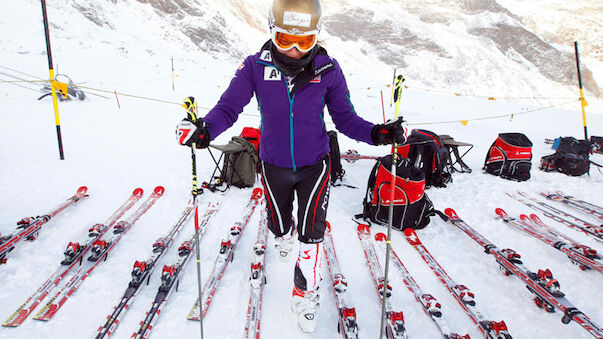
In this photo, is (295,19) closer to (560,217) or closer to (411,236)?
(411,236)

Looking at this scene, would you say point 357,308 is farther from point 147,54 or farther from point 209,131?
point 147,54

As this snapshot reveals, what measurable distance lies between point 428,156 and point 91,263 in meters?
5.34

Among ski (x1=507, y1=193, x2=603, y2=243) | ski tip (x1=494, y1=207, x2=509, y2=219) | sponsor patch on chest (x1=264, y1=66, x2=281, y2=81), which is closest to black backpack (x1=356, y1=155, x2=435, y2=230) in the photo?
ski tip (x1=494, y1=207, x2=509, y2=219)

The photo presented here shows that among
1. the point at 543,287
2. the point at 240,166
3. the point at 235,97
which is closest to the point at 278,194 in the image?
the point at 235,97

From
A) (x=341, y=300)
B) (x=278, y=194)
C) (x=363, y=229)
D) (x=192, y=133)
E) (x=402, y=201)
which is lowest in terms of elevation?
(x=341, y=300)

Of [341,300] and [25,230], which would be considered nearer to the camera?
[341,300]

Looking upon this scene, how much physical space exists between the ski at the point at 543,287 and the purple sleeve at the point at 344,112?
81.5 inches

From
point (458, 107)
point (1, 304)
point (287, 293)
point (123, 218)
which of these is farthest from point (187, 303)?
point (458, 107)

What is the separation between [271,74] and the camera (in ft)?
6.95

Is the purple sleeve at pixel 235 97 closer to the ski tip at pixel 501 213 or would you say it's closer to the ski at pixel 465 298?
the ski at pixel 465 298

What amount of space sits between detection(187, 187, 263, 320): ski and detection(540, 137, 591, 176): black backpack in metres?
6.67

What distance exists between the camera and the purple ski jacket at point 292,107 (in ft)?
6.91

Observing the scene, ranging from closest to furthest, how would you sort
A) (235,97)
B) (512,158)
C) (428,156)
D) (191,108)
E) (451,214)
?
(191,108) < (235,97) < (451,214) < (428,156) < (512,158)

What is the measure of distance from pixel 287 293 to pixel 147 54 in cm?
3217
